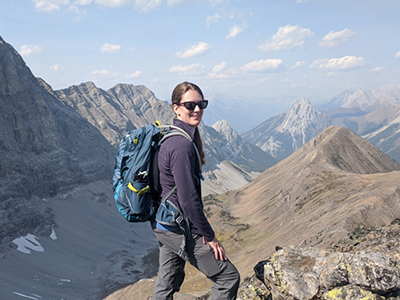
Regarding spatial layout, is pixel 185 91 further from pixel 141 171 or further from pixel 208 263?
pixel 208 263

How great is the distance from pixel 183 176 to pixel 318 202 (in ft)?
225

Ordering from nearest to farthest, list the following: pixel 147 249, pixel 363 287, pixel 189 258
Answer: pixel 189 258 → pixel 363 287 → pixel 147 249

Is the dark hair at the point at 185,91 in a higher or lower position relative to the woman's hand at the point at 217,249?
higher

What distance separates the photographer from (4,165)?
119750 mm

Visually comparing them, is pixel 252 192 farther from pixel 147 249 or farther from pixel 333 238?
pixel 333 238

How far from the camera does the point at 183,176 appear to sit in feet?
20.0

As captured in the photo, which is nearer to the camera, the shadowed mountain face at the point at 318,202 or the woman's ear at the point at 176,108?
the woman's ear at the point at 176,108

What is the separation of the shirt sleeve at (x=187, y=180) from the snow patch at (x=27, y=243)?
11982 cm

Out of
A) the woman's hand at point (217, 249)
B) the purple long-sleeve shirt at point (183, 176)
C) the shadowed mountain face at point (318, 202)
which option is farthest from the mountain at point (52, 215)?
the purple long-sleeve shirt at point (183, 176)

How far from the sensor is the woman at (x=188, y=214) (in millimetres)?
6141

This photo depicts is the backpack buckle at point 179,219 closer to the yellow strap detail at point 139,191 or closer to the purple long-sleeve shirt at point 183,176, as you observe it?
the purple long-sleeve shirt at point 183,176

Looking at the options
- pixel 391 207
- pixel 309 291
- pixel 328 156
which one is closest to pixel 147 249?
pixel 328 156

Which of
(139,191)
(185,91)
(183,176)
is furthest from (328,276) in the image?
(185,91)

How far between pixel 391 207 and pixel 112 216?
13371 cm
